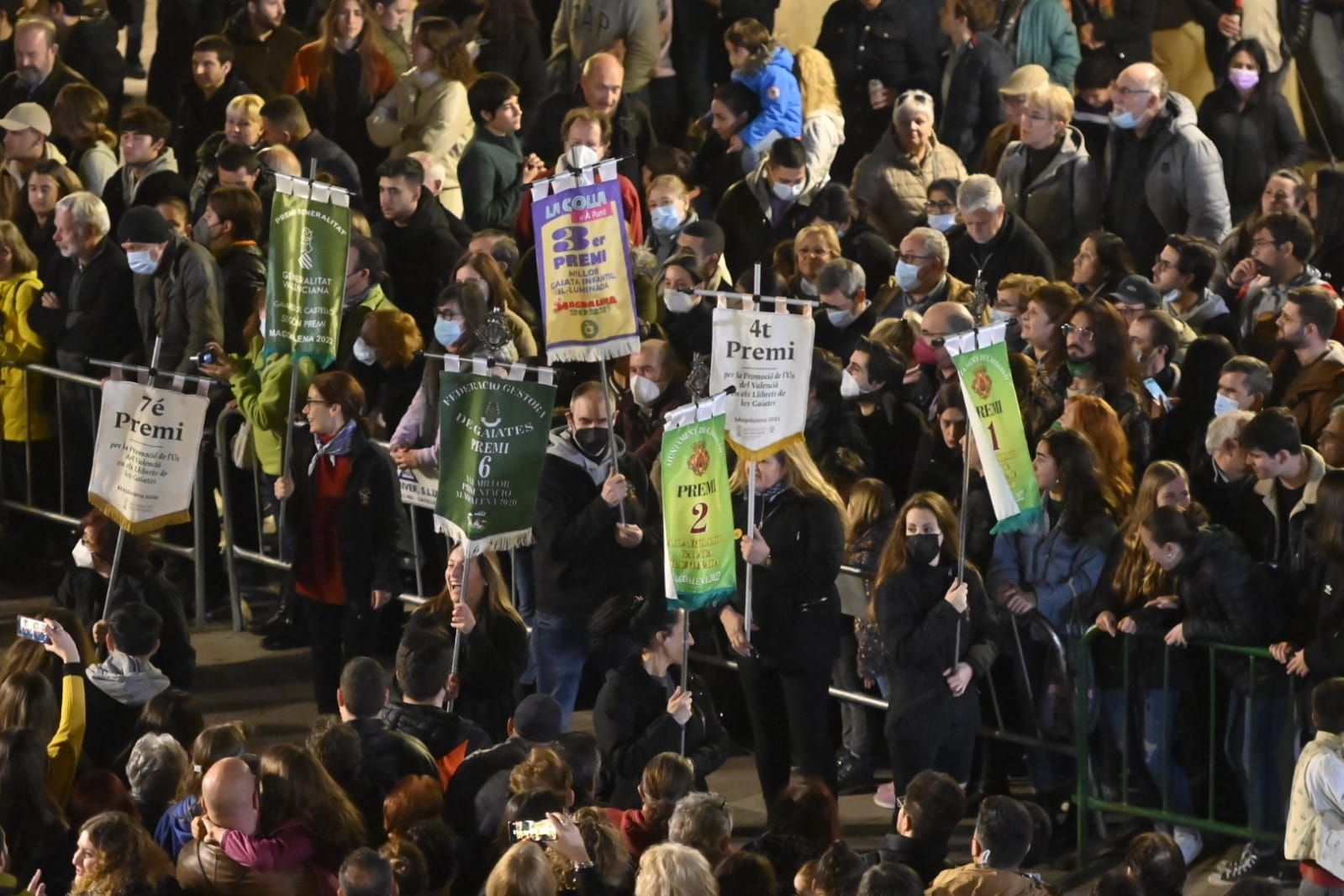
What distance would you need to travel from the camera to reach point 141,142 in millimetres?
15906

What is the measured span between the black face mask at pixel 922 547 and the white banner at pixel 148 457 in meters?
3.50

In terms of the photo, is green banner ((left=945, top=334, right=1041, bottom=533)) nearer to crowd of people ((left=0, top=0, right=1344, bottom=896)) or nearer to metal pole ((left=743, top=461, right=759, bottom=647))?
crowd of people ((left=0, top=0, right=1344, bottom=896))

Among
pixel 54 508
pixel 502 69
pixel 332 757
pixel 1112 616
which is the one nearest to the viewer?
pixel 332 757

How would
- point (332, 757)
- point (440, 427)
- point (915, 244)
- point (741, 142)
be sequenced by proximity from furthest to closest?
point (741, 142) < point (915, 244) < point (440, 427) < point (332, 757)

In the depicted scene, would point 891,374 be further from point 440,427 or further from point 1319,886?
point 1319,886

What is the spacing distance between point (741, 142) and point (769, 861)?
8.20 meters

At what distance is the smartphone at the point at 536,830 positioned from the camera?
852cm

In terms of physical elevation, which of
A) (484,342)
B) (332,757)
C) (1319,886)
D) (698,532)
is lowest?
(1319,886)

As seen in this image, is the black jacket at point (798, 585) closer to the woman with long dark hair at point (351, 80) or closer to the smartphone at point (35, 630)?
the smartphone at point (35, 630)

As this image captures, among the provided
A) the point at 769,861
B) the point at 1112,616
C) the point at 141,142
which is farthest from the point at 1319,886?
the point at 141,142

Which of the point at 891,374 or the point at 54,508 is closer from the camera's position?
the point at 891,374

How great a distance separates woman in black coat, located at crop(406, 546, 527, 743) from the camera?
11.1 meters

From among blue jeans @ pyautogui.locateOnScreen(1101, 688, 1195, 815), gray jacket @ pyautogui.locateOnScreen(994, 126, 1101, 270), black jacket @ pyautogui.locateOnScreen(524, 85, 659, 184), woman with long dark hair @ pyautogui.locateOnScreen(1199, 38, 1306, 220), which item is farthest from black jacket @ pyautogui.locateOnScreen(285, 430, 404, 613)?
A: woman with long dark hair @ pyautogui.locateOnScreen(1199, 38, 1306, 220)

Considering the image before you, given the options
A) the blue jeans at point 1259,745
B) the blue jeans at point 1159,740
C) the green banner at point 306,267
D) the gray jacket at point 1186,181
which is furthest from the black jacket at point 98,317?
the blue jeans at point 1259,745
